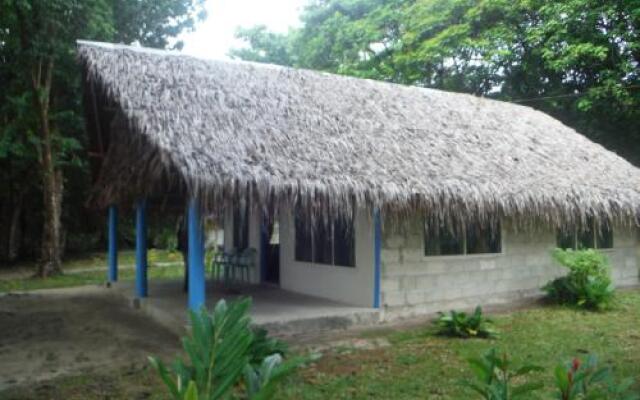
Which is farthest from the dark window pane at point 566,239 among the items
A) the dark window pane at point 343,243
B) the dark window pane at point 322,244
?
the dark window pane at point 322,244

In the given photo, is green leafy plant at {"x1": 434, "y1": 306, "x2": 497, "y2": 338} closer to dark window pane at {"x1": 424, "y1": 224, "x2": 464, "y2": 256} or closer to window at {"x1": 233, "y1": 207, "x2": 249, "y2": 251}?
dark window pane at {"x1": 424, "y1": 224, "x2": 464, "y2": 256}

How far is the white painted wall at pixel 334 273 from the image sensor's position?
27.9ft

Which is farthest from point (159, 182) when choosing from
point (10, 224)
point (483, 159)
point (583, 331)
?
point (10, 224)

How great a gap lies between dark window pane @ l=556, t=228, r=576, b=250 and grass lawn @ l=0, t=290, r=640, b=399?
8.08ft

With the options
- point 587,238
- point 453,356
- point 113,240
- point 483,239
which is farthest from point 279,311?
point 587,238

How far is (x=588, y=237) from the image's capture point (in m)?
11.6

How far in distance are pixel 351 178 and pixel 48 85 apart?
10.6m

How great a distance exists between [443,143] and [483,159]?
2.45 ft

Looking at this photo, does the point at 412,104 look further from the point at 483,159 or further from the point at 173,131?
the point at 173,131

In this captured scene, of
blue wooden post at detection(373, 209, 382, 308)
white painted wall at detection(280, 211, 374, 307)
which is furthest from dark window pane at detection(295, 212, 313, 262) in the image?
blue wooden post at detection(373, 209, 382, 308)

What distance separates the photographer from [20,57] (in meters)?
13.6

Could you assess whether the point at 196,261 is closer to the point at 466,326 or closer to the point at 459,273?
the point at 466,326

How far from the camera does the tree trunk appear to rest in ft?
46.2

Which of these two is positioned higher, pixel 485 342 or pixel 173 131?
pixel 173 131
